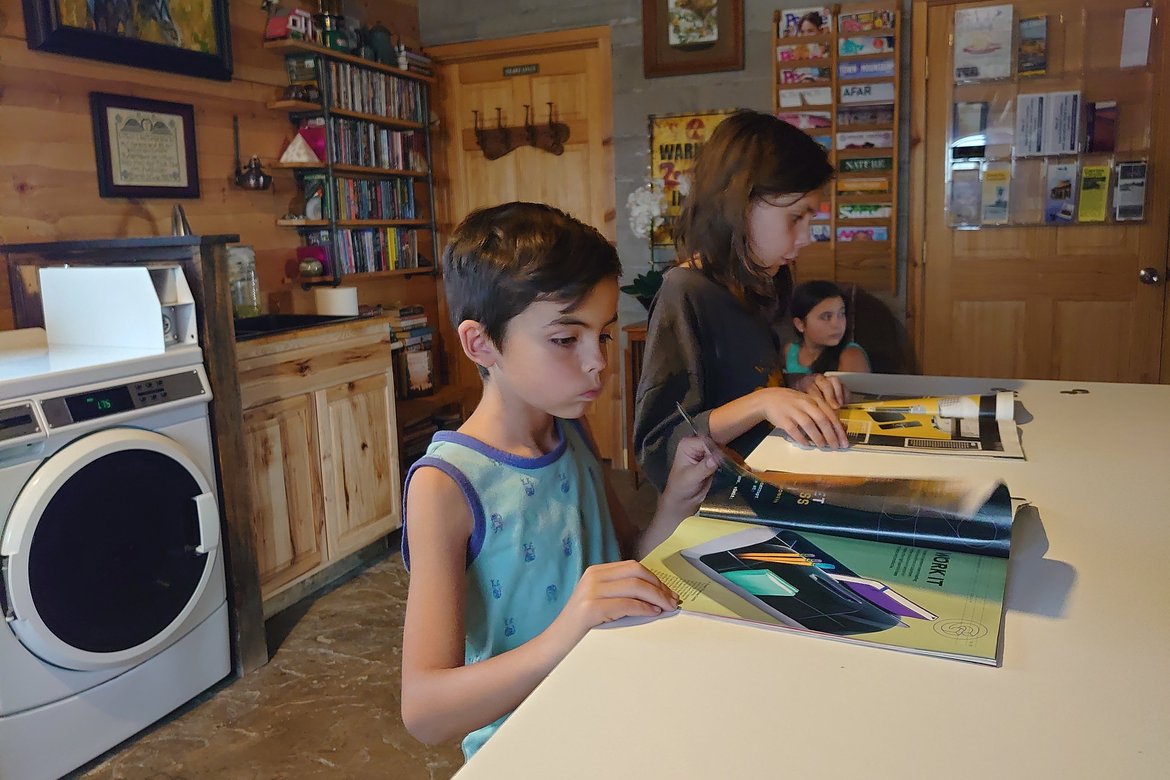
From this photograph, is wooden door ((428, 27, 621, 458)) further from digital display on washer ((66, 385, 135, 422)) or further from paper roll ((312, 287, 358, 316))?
digital display on washer ((66, 385, 135, 422))

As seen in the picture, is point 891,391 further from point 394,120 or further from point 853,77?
point 394,120

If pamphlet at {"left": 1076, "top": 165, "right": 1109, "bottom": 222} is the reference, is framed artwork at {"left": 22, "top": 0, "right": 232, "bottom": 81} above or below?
above

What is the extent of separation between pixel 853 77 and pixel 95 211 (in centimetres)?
290

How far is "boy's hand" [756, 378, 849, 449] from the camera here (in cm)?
122

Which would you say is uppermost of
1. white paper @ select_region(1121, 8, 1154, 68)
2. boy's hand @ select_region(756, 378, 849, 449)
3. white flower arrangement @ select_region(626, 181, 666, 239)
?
white paper @ select_region(1121, 8, 1154, 68)

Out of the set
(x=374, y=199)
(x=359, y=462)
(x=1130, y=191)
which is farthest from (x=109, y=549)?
(x=1130, y=191)

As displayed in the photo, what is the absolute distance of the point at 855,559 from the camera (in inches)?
31.6

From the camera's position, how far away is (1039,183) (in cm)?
360

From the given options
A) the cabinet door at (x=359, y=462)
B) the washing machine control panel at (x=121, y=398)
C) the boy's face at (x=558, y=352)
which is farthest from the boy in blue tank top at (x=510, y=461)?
the cabinet door at (x=359, y=462)

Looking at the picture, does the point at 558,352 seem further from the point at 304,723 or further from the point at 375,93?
the point at 375,93

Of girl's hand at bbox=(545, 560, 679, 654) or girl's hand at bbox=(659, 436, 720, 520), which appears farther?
girl's hand at bbox=(659, 436, 720, 520)

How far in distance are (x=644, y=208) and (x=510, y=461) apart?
3328mm

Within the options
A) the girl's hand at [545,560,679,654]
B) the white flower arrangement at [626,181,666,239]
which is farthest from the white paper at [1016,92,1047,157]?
the girl's hand at [545,560,679,654]

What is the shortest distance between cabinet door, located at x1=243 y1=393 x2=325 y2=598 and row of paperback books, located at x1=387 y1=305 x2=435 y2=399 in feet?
3.77
